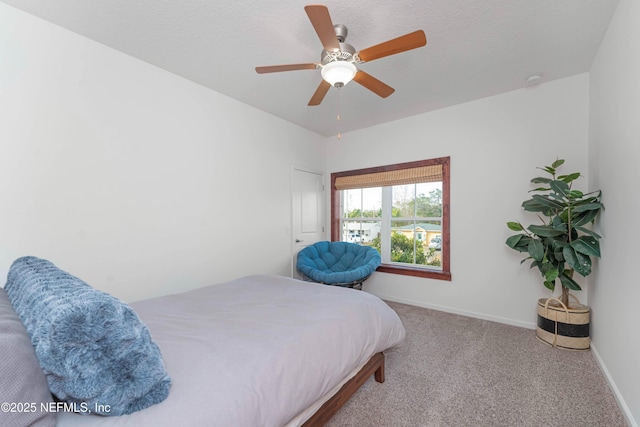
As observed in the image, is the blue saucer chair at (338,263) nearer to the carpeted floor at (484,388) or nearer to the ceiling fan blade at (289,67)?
the carpeted floor at (484,388)

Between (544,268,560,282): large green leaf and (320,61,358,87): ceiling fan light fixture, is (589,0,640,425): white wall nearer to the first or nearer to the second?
(544,268,560,282): large green leaf

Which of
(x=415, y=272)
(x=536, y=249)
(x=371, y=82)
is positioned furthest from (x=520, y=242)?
(x=371, y=82)

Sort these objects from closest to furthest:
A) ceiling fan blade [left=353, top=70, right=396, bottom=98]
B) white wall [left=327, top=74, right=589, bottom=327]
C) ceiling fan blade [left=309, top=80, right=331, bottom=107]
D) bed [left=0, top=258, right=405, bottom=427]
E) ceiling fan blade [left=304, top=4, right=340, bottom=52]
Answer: bed [left=0, top=258, right=405, bottom=427] → ceiling fan blade [left=304, top=4, right=340, bottom=52] → ceiling fan blade [left=353, top=70, right=396, bottom=98] → ceiling fan blade [left=309, top=80, right=331, bottom=107] → white wall [left=327, top=74, right=589, bottom=327]

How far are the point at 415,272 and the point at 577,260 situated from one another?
5.82ft

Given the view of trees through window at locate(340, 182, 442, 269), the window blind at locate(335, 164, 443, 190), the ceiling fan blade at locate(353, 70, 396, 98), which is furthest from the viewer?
the view of trees through window at locate(340, 182, 442, 269)

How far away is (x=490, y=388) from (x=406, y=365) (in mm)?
594

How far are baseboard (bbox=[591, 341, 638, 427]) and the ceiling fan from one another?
98.2 inches

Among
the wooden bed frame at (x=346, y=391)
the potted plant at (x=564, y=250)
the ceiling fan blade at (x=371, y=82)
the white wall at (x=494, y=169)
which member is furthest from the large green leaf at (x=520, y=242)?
the ceiling fan blade at (x=371, y=82)

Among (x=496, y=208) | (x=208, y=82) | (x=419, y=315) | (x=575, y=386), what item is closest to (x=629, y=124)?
(x=496, y=208)

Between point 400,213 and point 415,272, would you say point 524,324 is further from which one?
point 400,213

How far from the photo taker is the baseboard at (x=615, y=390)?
160 cm

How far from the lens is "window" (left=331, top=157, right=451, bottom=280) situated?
12.1 ft

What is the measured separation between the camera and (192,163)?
2869 mm

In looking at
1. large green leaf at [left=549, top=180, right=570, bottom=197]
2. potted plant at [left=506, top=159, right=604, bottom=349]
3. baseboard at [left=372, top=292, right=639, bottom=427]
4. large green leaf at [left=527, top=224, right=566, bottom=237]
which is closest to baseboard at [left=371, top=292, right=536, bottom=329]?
baseboard at [left=372, top=292, right=639, bottom=427]
